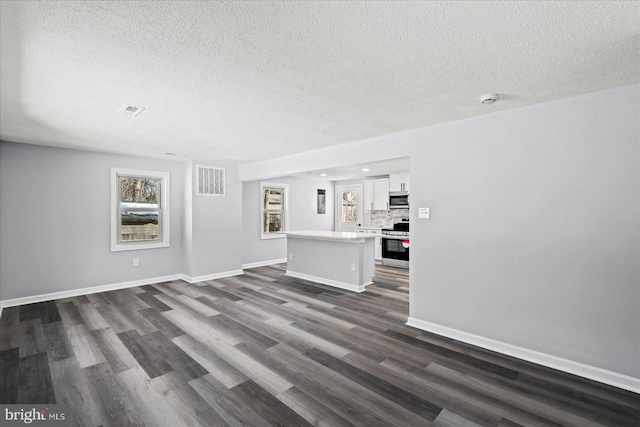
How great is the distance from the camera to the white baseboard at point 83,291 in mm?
4133

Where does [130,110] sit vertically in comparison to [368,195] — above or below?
above

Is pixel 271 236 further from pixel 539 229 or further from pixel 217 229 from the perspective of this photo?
pixel 539 229

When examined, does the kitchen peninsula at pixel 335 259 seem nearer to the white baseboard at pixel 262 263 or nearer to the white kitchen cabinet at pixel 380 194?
the white baseboard at pixel 262 263

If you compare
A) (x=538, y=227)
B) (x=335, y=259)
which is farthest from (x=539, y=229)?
(x=335, y=259)

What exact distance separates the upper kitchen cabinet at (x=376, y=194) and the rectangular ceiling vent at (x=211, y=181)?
150 inches

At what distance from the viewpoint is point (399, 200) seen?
719cm

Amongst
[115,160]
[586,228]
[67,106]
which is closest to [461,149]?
[586,228]

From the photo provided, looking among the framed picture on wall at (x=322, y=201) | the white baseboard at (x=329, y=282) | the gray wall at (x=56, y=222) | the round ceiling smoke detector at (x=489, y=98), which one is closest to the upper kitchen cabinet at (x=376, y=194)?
the framed picture on wall at (x=322, y=201)

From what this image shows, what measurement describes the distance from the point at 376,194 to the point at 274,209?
2.69 m

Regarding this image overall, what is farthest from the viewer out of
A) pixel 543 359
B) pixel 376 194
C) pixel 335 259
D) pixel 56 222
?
pixel 376 194

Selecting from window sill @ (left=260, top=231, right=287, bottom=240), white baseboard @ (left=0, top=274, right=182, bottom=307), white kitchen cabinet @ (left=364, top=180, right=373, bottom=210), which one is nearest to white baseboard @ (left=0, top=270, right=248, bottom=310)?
white baseboard @ (left=0, top=274, right=182, bottom=307)

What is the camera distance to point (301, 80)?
219 cm

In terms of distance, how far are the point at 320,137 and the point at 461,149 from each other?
5.51 feet

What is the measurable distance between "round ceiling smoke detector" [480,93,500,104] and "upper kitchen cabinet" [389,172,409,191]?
14.8 ft
